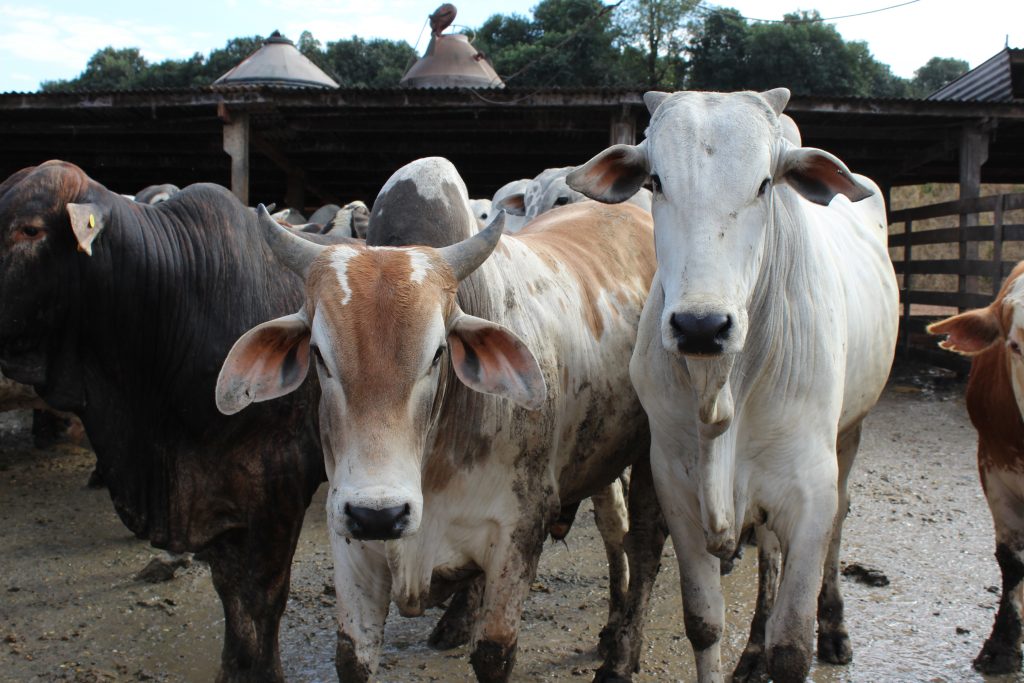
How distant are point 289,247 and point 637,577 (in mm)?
1845

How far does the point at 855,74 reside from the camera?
38.2 m

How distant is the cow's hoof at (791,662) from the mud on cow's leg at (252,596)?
1.60 metres

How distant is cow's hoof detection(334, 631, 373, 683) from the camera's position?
8.80ft

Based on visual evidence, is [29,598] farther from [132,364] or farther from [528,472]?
[528,472]

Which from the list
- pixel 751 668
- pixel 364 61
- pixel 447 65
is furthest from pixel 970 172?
pixel 364 61

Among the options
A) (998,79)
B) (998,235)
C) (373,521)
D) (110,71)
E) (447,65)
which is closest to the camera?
(373,521)

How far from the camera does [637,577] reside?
3.57 metres

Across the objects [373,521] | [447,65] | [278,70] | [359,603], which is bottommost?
[359,603]

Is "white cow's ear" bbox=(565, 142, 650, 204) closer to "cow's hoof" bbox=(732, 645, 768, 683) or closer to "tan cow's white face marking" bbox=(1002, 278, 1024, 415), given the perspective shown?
"tan cow's white face marking" bbox=(1002, 278, 1024, 415)

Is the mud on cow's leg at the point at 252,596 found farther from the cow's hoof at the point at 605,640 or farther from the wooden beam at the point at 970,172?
the wooden beam at the point at 970,172

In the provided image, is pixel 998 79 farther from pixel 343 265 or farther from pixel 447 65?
pixel 343 265

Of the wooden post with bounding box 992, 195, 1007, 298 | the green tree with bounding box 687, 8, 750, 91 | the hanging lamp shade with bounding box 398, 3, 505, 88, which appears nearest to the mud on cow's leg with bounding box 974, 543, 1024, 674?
the wooden post with bounding box 992, 195, 1007, 298

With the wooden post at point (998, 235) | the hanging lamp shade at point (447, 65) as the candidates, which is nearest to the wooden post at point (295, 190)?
the hanging lamp shade at point (447, 65)

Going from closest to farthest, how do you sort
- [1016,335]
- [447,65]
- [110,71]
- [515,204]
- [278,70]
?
1. [1016,335]
2. [515,204]
3. [447,65]
4. [278,70]
5. [110,71]
